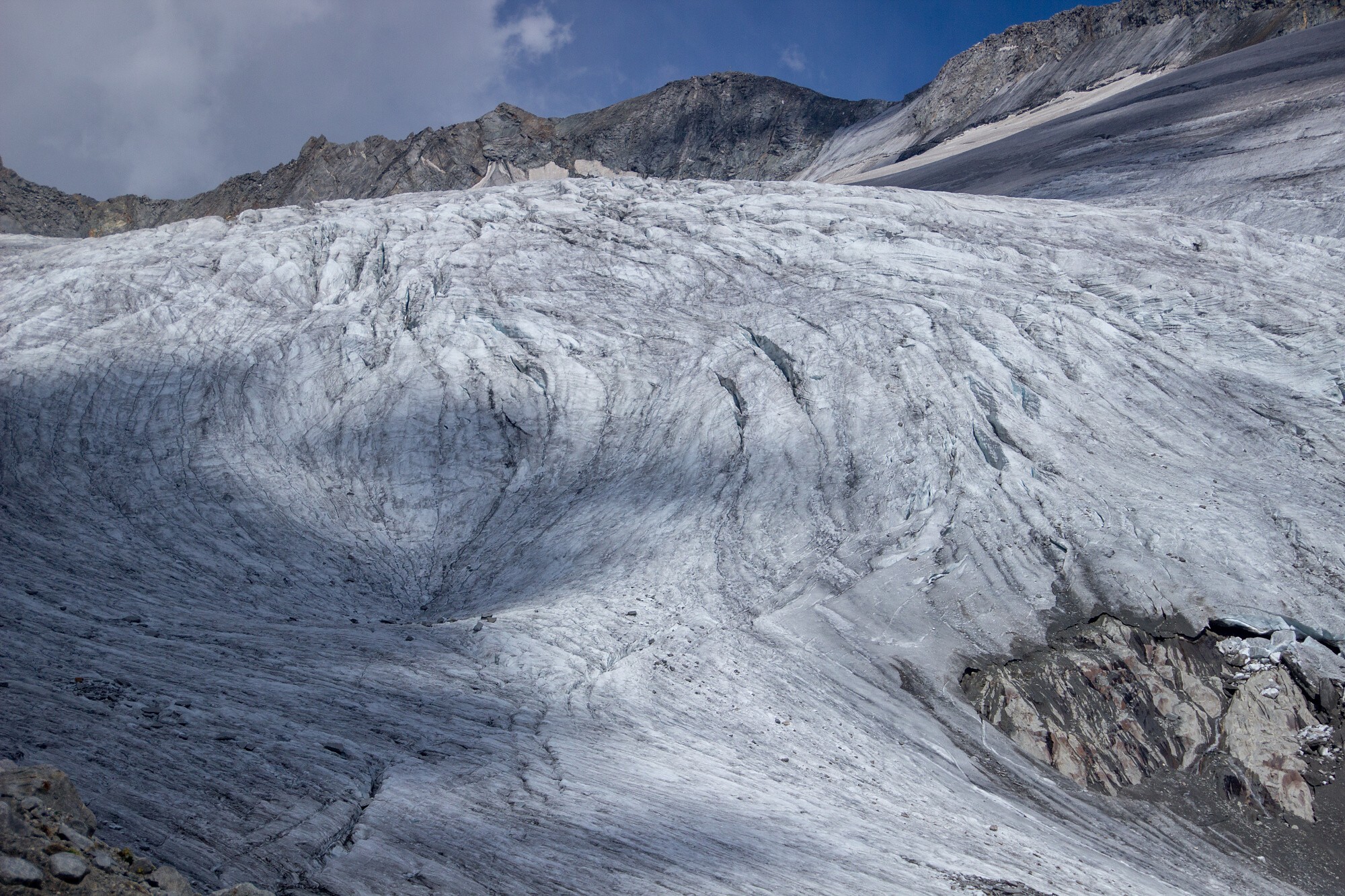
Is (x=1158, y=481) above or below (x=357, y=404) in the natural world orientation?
above

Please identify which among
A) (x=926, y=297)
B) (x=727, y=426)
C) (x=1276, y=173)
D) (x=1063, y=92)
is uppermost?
(x=1063, y=92)

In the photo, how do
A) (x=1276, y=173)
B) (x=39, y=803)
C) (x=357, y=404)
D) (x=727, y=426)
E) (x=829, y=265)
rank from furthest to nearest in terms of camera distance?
(x=1276, y=173), (x=829, y=265), (x=357, y=404), (x=727, y=426), (x=39, y=803)

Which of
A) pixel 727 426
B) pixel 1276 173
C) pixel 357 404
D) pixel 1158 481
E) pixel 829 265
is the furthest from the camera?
pixel 1276 173

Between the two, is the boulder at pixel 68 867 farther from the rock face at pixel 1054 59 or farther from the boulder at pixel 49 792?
the rock face at pixel 1054 59

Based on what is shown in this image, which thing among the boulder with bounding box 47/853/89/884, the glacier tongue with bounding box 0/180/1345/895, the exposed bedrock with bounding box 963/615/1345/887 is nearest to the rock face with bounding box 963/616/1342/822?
the exposed bedrock with bounding box 963/615/1345/887

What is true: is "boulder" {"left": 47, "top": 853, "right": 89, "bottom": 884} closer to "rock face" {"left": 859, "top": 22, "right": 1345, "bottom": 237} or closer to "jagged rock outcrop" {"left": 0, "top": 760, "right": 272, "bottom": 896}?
"jagged rock outcrop" {"left": 0, "top": 760, "right": 272, "bottom": 896}

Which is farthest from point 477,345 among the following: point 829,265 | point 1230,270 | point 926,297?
point 1230,270

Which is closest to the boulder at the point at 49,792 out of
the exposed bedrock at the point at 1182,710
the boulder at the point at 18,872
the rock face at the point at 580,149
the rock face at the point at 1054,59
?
the boulder at the point at 18,872

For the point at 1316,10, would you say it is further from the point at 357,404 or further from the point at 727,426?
the point at 357,404
